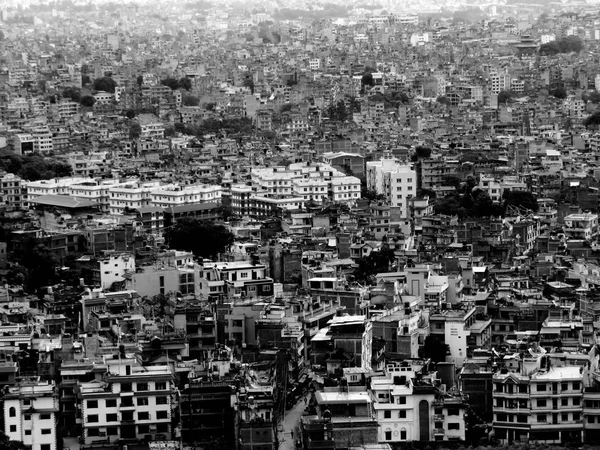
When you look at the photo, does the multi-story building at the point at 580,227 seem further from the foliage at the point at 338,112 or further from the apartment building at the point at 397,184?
the foliage at the point at 338,112

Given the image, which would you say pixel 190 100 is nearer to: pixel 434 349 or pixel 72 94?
pixel 72 94

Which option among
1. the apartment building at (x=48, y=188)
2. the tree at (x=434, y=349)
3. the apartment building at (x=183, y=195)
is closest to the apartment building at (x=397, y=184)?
the apartment building at (x=183, y=195)

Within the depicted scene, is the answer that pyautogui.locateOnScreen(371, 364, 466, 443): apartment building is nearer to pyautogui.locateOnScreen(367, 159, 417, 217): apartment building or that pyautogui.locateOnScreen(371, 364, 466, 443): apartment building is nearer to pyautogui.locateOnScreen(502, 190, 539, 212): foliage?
pyautogui.locateOnScreen(502, 190, 539, 212): foliage

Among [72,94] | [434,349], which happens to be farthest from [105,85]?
[434,349]

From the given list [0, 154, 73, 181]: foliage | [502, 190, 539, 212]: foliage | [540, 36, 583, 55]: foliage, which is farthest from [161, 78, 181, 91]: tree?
[502, 190, 539, 212]: foliage

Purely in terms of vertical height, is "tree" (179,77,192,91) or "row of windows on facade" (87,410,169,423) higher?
"row of windows on facade" (87,410,169,423)
